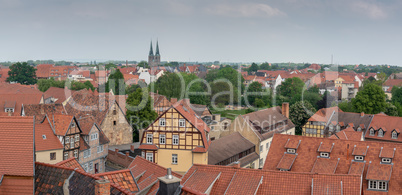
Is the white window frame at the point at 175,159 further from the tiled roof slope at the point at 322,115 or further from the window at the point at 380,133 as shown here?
the window at the point at 380,133

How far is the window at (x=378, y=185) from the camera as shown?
1007 inches

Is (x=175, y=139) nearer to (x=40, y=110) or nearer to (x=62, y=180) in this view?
(x=40, y=110)

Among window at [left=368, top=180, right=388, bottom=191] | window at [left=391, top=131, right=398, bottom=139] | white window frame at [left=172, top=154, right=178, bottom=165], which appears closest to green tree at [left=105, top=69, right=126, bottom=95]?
white window frame at [left=172, top=154, right=178, bottom=165]

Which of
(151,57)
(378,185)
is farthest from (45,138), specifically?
(151,57)

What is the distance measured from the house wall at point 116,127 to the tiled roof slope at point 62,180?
30473mm

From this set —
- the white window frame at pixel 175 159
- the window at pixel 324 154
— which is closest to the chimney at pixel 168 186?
the window at pixel 324 154

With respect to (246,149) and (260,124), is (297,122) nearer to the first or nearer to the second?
(260,124)

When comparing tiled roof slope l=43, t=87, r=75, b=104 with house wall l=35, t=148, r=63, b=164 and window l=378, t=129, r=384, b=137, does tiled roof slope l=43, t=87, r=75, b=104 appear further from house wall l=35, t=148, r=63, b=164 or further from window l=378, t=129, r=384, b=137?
window l=378, t=129, r=384, b=137

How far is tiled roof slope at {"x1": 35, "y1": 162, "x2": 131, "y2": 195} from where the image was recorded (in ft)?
43.9

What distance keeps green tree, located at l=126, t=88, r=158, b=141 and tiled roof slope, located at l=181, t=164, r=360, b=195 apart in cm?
2689

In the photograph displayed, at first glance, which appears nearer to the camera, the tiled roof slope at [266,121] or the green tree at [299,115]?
the tiled roof slope at [266,121]

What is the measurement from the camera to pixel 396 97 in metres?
75.1

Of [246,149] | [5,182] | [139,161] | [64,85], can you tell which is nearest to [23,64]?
[64,85]

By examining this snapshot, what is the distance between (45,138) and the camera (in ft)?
109
